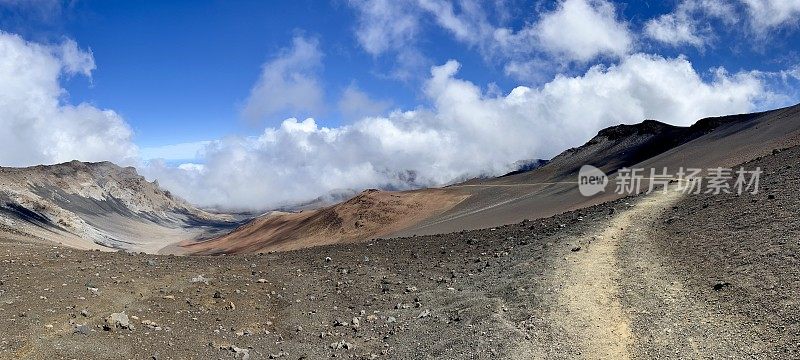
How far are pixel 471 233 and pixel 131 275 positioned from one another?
10.4 meters

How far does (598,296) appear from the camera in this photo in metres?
10.6

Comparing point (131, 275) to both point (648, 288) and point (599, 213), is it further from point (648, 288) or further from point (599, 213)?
point (599, 213)

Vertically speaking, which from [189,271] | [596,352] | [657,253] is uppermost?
[189,271]

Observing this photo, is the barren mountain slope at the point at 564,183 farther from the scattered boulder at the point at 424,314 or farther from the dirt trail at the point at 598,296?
the scattered boulder at the point at 424,314

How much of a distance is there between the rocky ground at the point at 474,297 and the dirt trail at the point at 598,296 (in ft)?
0.12

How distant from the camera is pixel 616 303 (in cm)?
1020

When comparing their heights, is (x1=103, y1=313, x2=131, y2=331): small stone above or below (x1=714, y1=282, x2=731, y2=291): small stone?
above

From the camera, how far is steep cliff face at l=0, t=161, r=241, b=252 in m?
68.8

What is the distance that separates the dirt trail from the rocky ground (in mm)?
37

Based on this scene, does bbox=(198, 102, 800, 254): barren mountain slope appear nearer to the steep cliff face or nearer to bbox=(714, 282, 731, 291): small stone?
bbox=(714, 282, 731, 291): small stone

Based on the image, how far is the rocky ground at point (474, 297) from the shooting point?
29.6 feet

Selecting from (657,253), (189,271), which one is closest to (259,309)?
(189,271)

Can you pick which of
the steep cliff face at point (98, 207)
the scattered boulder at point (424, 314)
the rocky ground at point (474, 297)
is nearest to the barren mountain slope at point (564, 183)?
the rocky ground at point (474, 297)

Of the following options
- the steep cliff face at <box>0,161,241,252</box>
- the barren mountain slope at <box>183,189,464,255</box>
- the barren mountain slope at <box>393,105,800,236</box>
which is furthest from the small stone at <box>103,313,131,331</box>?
the steep cliff face at <box>0,161,241,252</box>
